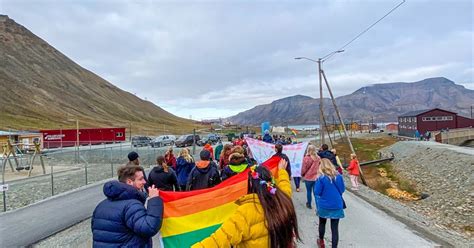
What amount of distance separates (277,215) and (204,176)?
4.54 meters

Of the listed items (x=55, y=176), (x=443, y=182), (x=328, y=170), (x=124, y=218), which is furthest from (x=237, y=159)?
(x=443, y=182)

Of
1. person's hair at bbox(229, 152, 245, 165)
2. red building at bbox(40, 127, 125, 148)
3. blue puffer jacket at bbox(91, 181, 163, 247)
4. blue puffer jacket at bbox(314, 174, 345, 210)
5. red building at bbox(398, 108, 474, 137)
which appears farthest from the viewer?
red building at bbox(398, 108, 474, 137)

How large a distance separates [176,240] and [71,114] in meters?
130

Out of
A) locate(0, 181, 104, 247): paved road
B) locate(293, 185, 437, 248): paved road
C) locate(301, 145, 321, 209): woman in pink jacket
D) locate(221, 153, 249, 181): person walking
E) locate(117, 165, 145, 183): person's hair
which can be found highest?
locate(117, 165, 145, 183): person's hair

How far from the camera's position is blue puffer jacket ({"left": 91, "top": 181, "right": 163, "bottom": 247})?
11.5 feet

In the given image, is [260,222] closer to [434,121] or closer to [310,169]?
[310,169]

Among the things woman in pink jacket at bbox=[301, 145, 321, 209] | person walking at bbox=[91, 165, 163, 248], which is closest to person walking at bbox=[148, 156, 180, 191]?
person walking at bbox=[91, 165, 163, 248]

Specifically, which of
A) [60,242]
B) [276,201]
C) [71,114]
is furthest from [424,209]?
[71,114]

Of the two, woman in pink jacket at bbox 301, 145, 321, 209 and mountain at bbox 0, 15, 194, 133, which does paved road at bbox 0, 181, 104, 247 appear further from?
mountain at bbox 0, 15, 194, 133

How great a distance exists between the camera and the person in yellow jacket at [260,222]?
3.26 metres

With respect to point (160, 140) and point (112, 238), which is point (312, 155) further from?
point (160, 140)

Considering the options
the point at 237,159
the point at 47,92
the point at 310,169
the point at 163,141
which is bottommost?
the point at 163,141

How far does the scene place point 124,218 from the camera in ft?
11.7

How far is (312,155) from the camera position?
408 inches
